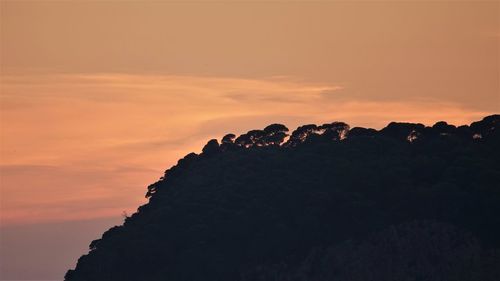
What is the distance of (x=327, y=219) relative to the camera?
5246 inches

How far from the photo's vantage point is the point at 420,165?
458 ft

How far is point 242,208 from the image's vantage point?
13975cm

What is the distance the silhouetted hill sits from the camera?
5049 inches

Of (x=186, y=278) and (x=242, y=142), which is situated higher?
(x=242, y=142)

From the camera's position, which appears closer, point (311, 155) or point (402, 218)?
point (402, 218)

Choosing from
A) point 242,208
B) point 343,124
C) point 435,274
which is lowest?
point 435,274

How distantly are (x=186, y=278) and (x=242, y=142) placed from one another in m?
33.5

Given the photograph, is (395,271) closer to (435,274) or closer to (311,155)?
(435,274)

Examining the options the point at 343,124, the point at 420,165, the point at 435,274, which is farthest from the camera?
the point at 343,124

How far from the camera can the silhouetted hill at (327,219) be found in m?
128

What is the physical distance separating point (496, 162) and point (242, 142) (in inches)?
1432

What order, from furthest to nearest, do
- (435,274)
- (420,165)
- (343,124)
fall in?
(343,124)
(420,165)
(435,274)

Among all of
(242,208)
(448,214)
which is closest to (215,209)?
(242,208)

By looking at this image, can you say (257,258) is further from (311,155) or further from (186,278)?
(311,155)
